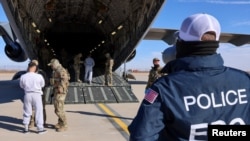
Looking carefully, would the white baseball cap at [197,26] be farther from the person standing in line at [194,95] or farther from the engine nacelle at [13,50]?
the engine nacelle at [13,50]

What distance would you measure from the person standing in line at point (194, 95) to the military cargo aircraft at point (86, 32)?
10.4 meters

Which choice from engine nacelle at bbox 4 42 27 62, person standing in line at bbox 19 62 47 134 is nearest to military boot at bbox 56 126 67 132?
person standing in line at bbox 19 62 47 134

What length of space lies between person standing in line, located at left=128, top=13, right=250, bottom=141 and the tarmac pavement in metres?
5.00

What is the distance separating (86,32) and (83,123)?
578 inches

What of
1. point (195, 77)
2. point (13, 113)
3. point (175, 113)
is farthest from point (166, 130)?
point (13, 113)

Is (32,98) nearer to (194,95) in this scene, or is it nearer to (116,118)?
(116,118)

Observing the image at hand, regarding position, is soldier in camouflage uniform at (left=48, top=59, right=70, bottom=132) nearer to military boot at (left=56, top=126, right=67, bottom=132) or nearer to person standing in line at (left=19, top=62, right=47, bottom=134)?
military boot at (left=56, top=126, right=67, bottom=132)

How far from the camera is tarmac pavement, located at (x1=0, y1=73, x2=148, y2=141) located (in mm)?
6641

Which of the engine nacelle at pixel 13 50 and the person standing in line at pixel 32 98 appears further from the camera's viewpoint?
the engine nacelle at pixel 13 50

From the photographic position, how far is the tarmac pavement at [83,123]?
6641 mm

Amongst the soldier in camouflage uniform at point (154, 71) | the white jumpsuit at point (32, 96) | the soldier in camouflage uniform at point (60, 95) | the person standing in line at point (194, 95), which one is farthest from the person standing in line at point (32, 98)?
the person standing in line at point (194, 95)

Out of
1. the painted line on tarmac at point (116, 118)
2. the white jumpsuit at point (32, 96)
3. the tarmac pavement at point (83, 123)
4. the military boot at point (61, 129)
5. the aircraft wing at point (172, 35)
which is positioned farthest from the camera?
the aircraft wing at point (172, 35)

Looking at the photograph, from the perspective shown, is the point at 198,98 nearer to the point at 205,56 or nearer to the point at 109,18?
the point at 205,56

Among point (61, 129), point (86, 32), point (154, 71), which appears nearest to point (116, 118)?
point (154, 71)
